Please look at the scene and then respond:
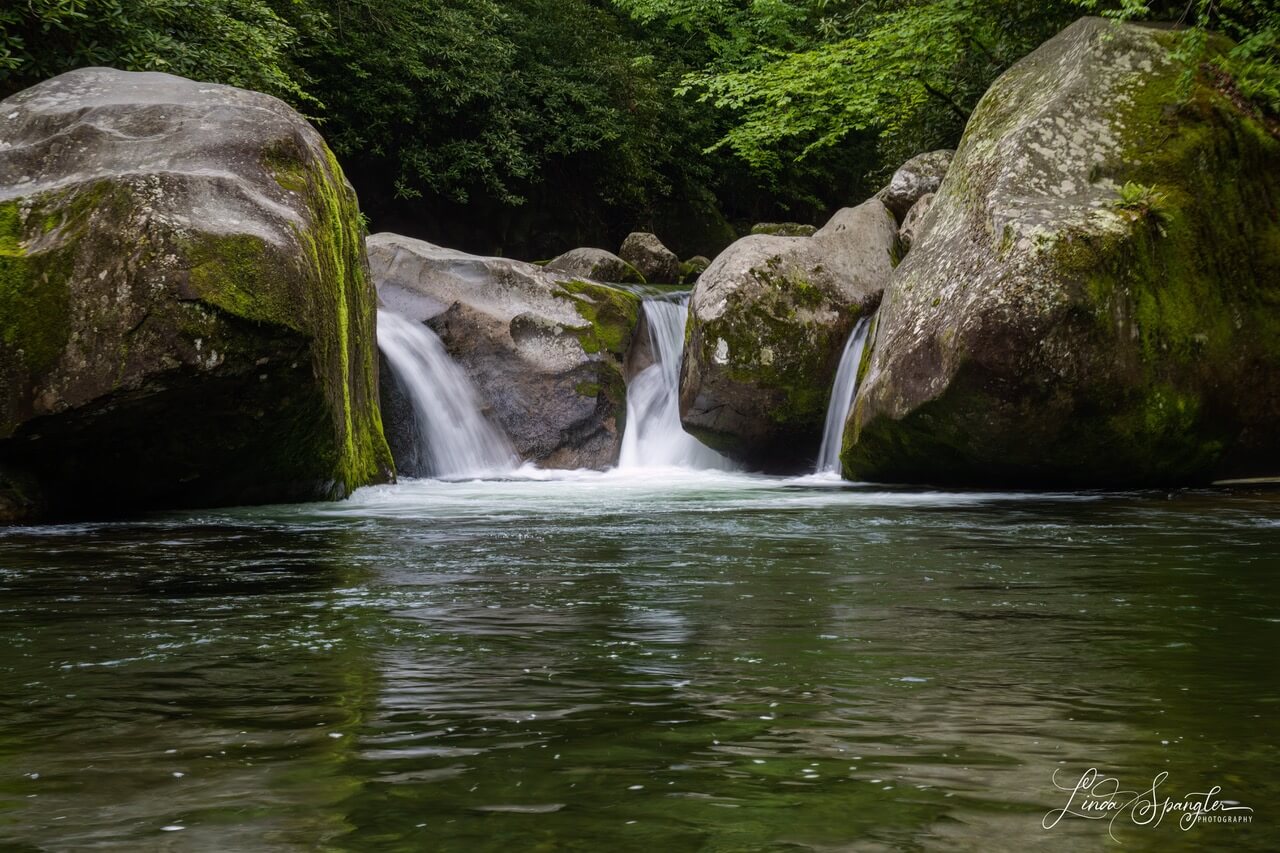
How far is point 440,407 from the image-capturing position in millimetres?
13703

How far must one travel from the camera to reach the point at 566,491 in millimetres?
11211

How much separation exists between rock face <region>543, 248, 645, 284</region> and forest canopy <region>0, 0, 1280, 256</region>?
3.48 metres

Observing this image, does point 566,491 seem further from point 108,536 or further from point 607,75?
point 607,75

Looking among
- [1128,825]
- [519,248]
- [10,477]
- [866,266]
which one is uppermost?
[519,248]

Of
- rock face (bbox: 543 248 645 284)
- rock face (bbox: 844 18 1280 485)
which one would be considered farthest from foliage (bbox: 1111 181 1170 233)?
rock face (bbox: 543 248 645 284)

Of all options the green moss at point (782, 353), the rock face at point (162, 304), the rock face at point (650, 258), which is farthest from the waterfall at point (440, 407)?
the rock face at point (650, 258)

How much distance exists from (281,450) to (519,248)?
2045 centimetres

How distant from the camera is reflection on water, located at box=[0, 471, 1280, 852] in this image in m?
2.15

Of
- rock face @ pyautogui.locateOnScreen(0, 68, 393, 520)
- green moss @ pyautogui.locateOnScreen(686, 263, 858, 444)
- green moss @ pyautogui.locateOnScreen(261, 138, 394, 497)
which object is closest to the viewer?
rock face @ pyautogui.locateOnScreen(0, 68, 393, 520)

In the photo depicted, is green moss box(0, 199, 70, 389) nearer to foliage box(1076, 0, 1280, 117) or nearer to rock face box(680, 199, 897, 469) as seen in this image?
rock face box(680, 199, 897, 469)

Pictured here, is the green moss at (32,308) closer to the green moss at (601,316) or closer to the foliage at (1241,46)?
the foliage at (1241,46)

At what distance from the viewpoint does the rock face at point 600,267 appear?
19.6 metres

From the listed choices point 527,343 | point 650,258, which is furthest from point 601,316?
point 650,258

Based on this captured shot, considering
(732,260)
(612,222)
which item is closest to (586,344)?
(732,260)
